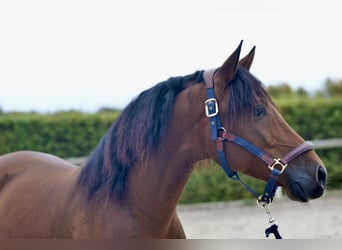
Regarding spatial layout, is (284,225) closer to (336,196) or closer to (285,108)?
(336,196)

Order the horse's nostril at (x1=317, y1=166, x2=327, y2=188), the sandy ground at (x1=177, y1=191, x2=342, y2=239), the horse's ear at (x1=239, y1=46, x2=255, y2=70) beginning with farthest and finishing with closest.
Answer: the sandy ground at (x1=177, y1=191, x2=342, y2=239) < the horse's ear at (x1=239, y1=46, x2=255, y2=70) < the horse's nostril at (x1=317, y1=166, x2=327, y2=188)

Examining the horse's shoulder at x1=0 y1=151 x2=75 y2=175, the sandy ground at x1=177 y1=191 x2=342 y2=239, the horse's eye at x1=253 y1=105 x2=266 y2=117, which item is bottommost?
the sandy ground at x1=177 y1=191 x2=342 y2=239

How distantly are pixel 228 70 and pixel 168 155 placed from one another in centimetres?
47

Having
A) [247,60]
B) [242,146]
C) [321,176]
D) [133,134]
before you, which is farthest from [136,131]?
[321,176]

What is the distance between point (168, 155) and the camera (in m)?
2.20

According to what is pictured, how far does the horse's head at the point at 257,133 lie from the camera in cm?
200

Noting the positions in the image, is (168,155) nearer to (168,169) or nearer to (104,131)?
(168,169)

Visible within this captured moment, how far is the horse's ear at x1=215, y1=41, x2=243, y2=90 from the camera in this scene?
6.84ft

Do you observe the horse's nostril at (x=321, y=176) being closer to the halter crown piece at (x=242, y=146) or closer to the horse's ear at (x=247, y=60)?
the halter crown piece at (x=242, y=146)

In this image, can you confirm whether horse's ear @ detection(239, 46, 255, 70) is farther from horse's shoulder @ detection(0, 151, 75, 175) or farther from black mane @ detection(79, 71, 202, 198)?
horse's shoulder @ detection(0, 151, 75, 175)

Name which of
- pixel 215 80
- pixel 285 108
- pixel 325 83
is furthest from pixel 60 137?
pixel 215 80

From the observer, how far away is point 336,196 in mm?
7660

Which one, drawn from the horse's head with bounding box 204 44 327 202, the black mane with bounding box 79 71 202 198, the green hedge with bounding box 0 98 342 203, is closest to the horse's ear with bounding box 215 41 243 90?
the horse's head with bounding box 204 44 327 202

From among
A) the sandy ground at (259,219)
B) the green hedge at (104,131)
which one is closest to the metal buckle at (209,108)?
the sandy ground at (259,219)
